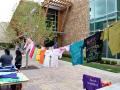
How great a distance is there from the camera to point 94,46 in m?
7.11

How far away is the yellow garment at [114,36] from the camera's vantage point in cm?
623

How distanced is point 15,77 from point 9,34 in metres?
23.9

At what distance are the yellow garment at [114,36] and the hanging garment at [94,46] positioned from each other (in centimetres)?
36

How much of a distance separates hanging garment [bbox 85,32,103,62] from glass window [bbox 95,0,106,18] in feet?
47.4

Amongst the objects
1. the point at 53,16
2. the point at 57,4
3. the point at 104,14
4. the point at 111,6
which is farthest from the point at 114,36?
the point at 53,16

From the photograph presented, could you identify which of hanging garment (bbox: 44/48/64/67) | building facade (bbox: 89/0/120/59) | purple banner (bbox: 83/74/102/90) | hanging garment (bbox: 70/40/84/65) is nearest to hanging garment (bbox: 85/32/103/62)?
hanging garment (bbox: 70/40/84/65)

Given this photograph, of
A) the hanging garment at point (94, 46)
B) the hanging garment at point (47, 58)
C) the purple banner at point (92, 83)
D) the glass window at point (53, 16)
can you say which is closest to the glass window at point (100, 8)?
the hanging garment at point (47, 58)

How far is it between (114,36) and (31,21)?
17.4 m

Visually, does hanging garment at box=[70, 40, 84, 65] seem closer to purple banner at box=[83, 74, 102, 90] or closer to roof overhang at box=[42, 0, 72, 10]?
purple banner at box=[83, 74, 102, 90]

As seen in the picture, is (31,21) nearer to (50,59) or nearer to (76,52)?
(50,59)

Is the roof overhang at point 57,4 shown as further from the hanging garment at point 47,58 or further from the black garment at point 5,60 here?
the black garment at point 5,60

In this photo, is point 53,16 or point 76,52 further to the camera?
point 53,16

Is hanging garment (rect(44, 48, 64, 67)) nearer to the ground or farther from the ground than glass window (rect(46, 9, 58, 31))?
nearer to the ground

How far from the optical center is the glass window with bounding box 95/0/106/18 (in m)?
21.5
